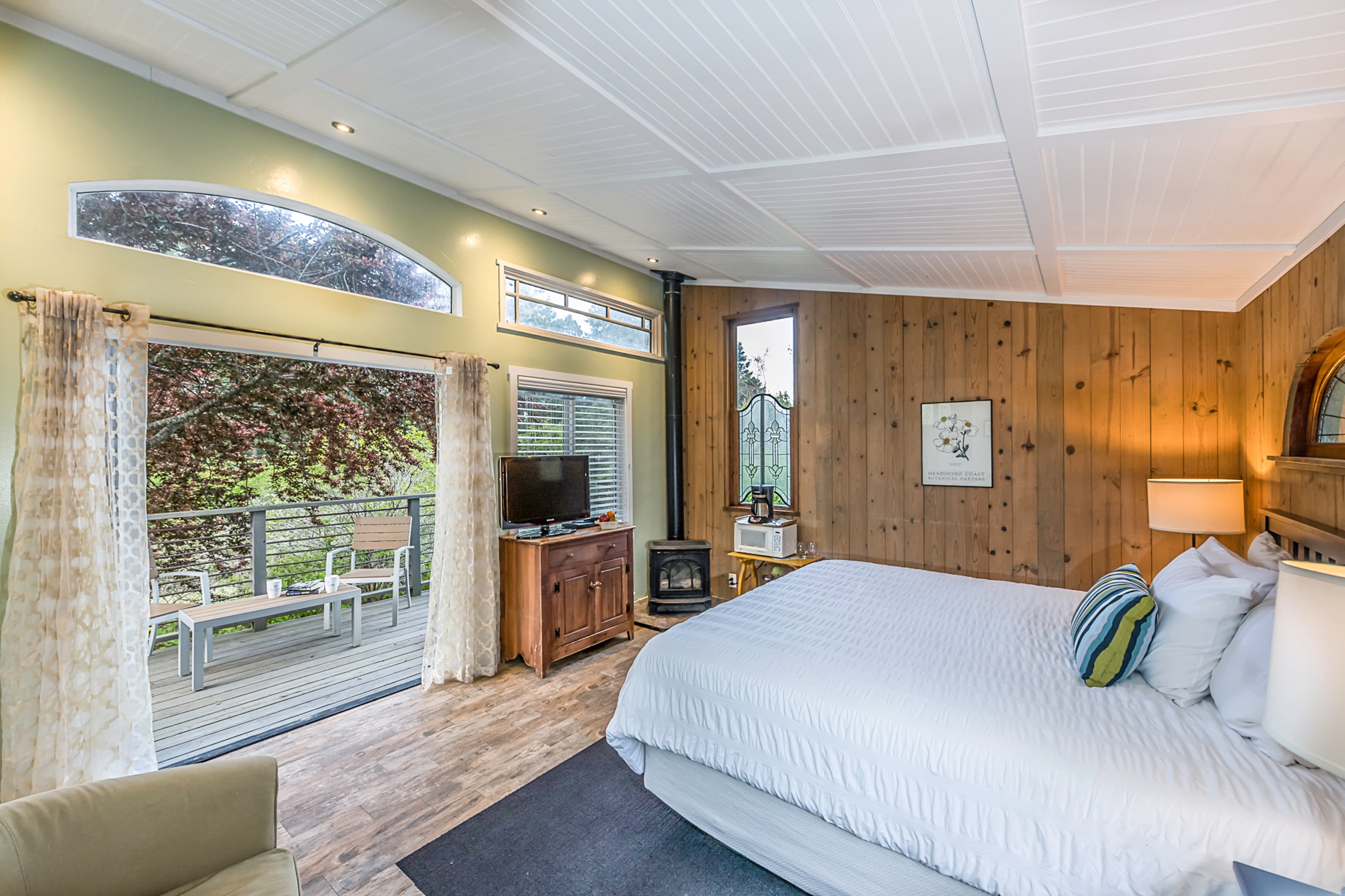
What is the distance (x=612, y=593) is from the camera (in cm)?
410

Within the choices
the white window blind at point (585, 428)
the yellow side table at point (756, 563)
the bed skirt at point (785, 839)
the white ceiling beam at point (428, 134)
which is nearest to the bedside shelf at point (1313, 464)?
the bed skirt at point (785, 839)

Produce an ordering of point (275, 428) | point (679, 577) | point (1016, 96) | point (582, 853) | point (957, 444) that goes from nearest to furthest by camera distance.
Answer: point (1016, 96)
point (582, 853)
point (957, 444)
point (679, 577)
point (275, 428)

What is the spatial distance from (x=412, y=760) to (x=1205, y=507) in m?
3.92

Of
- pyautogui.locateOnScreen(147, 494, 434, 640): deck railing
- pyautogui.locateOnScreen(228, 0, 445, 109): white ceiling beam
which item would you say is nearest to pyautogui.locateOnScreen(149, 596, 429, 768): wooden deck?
pyautogui.locateOnScreen(147, 494, 434, 640): deck railing

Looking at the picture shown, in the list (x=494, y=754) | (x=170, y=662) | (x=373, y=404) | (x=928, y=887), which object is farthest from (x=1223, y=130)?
(x=373, y=404)

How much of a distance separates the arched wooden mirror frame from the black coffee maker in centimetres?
292

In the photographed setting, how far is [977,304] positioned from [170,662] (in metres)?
6.23

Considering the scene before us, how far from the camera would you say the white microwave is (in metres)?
4.50

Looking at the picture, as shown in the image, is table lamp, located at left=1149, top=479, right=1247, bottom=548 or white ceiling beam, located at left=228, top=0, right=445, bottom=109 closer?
white ceiling beam, located at left=228, top=0, right=445, bottom=109

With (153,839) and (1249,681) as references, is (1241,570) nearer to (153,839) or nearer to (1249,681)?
(1249,681)

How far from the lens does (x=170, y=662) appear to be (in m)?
4.09

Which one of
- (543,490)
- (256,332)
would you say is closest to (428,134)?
(256,332)

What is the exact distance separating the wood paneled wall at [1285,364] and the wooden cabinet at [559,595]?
3461mm

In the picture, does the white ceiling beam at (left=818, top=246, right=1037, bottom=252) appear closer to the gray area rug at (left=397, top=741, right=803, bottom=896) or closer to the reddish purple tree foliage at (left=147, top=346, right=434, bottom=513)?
the gray area rug at (left=397, top=741, right=803, bottom=896)
